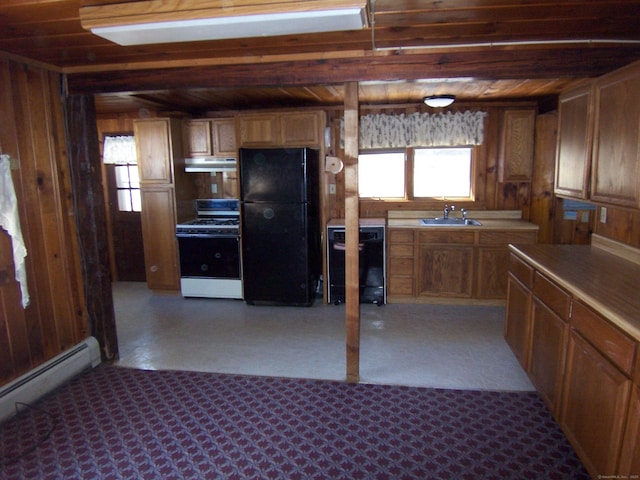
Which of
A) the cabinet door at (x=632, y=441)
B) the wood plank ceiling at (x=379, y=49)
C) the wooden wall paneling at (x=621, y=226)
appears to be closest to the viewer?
the cabinet door at (x=632, y=441)

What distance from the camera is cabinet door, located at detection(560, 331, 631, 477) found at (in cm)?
168

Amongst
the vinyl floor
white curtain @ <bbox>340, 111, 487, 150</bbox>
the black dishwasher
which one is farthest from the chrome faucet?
the vinyl floor

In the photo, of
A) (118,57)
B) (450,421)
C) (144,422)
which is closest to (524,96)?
(450,421)

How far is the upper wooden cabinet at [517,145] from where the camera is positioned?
466cm

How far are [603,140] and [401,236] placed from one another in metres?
2.29

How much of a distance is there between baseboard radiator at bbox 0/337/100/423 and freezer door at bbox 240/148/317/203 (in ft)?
6.63

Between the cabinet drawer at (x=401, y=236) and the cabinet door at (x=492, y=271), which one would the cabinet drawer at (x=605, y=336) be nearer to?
the cabinet door at (x=492, y=271)

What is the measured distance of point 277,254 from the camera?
4508 mm

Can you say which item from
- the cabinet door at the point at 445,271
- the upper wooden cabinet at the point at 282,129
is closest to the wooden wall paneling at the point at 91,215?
the upper wooden cabinet at the point at 282,129

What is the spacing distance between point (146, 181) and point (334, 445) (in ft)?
12.3

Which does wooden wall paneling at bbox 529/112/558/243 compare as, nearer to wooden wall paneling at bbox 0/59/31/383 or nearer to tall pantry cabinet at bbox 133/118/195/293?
tall pantry cabinet at bbox 133/118/195/293

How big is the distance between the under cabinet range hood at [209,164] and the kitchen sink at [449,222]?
222 centimetres

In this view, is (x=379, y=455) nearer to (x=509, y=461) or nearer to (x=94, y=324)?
(x=509, y=461)

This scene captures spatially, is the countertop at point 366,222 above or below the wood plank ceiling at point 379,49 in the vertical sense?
below
